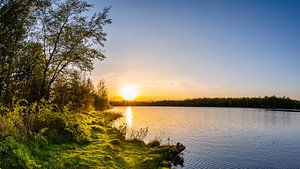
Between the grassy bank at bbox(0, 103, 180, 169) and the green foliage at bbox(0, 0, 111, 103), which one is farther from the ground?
the green foliage at bbox(0, 0, 111, 103)

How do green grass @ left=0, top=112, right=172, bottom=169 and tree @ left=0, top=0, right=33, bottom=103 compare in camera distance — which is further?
tree @ left=0, top=0, right=33, bottom=103

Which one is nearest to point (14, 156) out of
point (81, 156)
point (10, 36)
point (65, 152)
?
point (65, 152)

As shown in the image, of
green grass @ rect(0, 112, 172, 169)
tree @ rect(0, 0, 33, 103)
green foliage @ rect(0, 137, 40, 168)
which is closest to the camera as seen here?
green foliage @ rect(0, 137, 40, 168)

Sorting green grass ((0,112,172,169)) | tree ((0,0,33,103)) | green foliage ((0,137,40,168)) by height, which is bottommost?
green grass ((0,112,172,169))

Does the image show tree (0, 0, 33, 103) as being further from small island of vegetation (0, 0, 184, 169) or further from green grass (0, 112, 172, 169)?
green grass (0, 112, 172, 169)

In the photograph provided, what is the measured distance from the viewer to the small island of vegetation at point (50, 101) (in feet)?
44.2

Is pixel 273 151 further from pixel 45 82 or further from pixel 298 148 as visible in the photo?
pixel 45 82

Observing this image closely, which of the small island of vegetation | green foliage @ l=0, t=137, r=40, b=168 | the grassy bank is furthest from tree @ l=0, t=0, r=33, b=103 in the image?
green foliage @ l=0, t=137, r=40, b=168

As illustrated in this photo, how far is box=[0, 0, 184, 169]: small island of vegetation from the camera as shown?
1347cm

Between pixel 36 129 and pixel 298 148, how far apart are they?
26219mm

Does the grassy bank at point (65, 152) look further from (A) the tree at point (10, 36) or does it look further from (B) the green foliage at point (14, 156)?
(A) the tree at point (10, 36)

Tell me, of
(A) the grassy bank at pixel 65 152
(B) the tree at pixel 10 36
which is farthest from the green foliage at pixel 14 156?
(B) the tree at pixel 10 36

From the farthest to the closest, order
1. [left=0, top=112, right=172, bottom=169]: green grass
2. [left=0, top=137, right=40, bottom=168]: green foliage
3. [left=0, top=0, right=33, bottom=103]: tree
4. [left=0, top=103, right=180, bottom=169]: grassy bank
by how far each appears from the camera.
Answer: [left=0, top=0, right=33, bottom=103]: tree < [left=0, top=112, right=172, bottom=169]: green grass < [left=0, top=103, right=180, bottom=169]: grassy bank < [left=0, top=137, right=40, bottom=168]: green foliage

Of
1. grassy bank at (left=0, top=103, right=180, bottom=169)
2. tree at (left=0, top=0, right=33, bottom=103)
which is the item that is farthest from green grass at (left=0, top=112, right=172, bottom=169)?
tree at (left=0, top=0, right=33, bottom=103)
